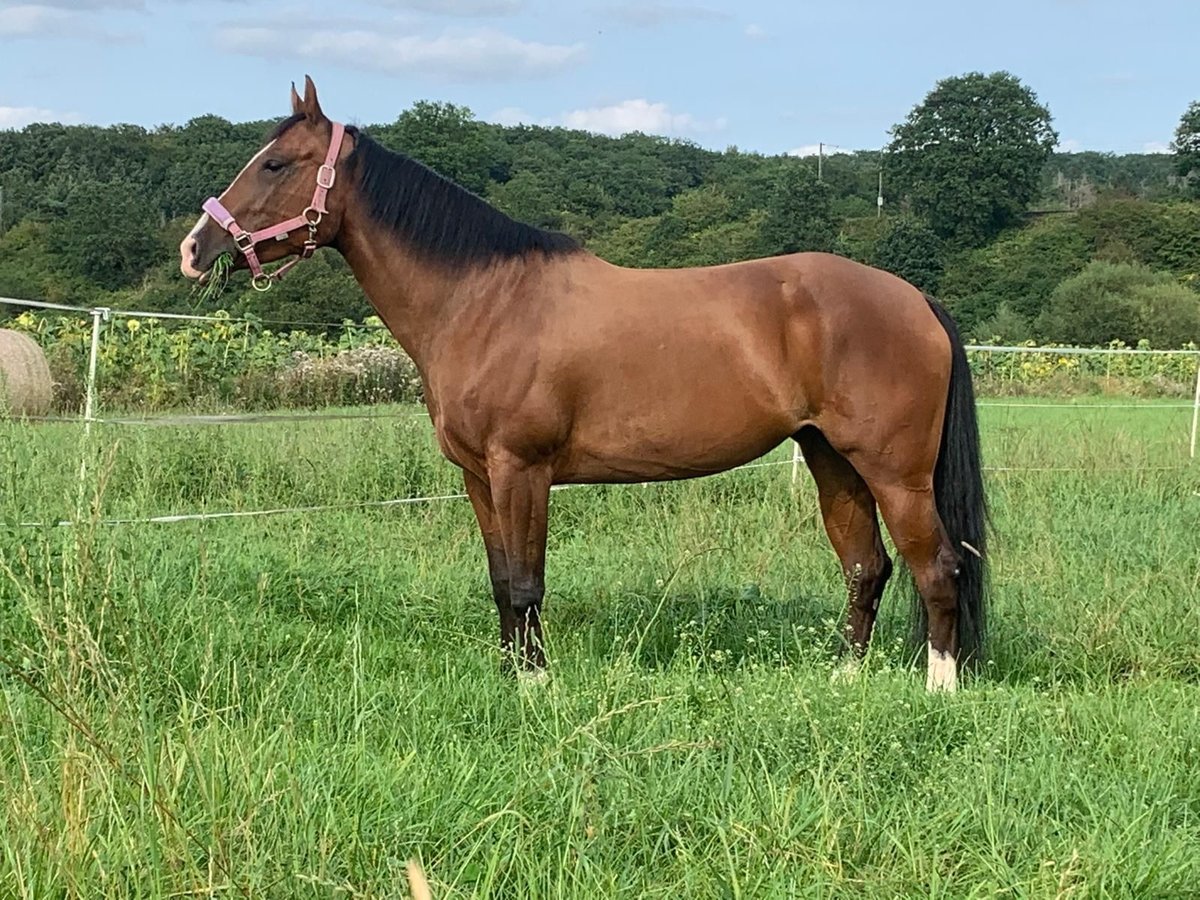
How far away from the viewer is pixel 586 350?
383cm

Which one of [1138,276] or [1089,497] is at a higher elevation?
[1138,276]

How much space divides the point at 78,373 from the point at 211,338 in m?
1.82

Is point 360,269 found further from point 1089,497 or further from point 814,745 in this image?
point 1089,497

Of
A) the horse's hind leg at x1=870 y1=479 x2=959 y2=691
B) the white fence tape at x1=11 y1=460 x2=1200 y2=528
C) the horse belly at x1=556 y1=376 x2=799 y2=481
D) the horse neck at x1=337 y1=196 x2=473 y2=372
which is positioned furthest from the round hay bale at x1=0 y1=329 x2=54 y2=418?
the horse's hind leg at x1=870 y1=479 x2=959 y2=691

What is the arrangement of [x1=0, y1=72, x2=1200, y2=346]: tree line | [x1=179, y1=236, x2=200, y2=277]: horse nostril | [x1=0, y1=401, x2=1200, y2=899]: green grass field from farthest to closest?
[x1=0, y1=72, x2=1200, y2=346]: tree line, [x1=179, y1=236, x2=200, y2=277]: horse nostril, [x1=0, y1=401, x2=1200, y2=899]: green grass field

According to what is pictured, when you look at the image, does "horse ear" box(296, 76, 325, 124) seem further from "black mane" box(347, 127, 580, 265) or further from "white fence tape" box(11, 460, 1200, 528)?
"white fence tape" box(11, 460, 1200, 528)

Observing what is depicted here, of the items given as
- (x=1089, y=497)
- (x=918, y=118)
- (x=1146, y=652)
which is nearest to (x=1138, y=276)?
(x=918, y=118)

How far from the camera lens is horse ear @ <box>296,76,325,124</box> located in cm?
379

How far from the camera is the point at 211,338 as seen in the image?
13.6 m

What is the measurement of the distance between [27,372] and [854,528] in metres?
9.86

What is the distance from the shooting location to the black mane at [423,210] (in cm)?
392

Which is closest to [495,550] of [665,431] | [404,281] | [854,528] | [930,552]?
[665,431]

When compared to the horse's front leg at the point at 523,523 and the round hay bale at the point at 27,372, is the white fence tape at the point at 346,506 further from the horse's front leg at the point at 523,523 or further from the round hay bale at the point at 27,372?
the round hay bale at the point at 27,372

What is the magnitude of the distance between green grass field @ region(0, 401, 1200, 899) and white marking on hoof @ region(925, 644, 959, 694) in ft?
0.34
